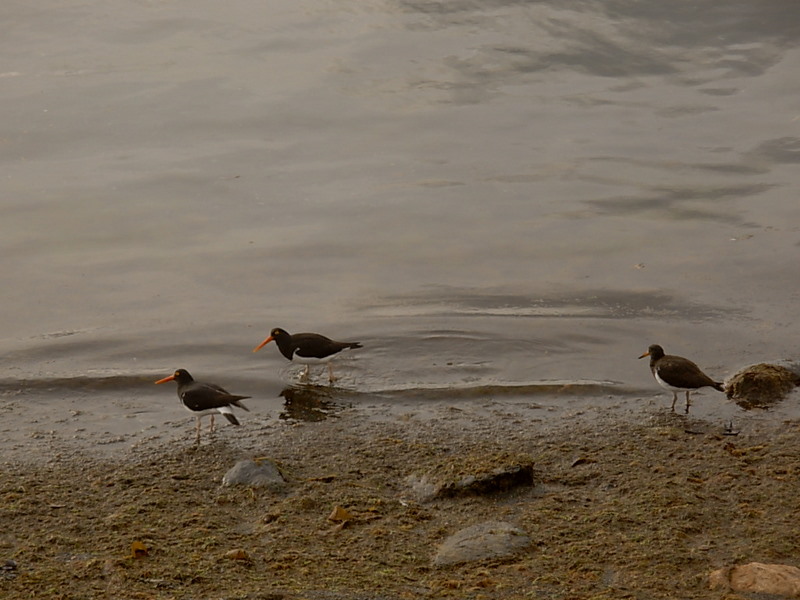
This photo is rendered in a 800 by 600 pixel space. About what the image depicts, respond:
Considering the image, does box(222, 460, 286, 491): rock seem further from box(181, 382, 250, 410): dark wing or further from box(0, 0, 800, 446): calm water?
box(0, 0, 800, 446): calm water

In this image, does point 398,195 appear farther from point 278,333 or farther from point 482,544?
point 482,544

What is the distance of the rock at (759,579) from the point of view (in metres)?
6.38

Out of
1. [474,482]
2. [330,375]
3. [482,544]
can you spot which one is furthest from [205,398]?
[482,544]

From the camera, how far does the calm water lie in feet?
40.4

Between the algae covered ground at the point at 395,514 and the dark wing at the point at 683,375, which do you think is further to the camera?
the dark wing at the point at 683,375

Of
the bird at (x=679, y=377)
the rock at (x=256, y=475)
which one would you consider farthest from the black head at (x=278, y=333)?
the bird at (x=679, y=377)

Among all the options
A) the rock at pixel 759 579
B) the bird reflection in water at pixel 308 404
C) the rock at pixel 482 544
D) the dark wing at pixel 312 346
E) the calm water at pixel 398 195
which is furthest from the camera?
the calm water at pixel 398 195

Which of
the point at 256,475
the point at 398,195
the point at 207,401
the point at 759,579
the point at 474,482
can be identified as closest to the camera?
the point at 759,579

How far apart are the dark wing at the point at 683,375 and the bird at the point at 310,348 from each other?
3459 millimetres

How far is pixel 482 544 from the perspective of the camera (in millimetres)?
7203

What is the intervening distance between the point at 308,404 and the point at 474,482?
320 cm

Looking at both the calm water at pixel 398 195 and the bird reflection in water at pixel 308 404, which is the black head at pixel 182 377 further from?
the bird reflection in water at pixel 308 404

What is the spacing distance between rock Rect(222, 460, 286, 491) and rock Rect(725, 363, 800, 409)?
458 centimetres

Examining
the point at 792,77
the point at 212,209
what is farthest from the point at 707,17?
the point at 212,209
